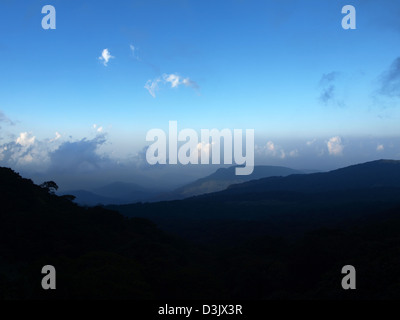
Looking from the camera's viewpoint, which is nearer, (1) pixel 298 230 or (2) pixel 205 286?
(2) pixel 205 286

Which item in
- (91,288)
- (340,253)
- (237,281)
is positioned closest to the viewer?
(91,288)

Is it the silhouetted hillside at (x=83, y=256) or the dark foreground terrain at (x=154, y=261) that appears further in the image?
the dark foreground terrain at (x=154, y=261)

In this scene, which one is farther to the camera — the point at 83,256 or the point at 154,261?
the point at 154,261

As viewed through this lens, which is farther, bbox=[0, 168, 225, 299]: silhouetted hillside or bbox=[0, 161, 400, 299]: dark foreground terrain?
bbox=[0, 161, 400, 299]: dark foreground terrain

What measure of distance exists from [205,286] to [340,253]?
838 inches

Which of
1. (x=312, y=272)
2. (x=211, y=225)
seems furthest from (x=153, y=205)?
(x=312, y=272)

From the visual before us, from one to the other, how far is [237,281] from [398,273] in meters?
17.7

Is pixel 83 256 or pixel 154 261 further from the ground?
pixel 83 256

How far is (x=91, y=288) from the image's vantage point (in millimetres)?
24922

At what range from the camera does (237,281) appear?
3700 cm
